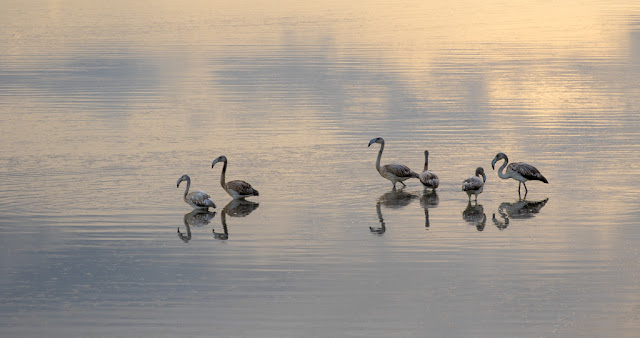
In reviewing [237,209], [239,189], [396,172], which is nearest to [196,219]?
[237,209]

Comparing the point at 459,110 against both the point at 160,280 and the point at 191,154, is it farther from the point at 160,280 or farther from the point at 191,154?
the point at 160,280

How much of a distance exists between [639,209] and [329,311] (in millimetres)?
8291

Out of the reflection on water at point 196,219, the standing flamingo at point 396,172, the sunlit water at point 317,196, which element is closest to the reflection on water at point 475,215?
the sunlit water at point 317,196

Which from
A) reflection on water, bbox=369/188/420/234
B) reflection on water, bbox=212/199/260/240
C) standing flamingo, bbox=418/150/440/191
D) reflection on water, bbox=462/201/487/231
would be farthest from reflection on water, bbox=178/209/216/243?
reflection on water, bbox=462/201/487/231

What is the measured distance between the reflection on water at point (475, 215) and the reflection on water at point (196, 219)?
463cm

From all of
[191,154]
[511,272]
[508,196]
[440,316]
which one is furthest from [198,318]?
[191,154]

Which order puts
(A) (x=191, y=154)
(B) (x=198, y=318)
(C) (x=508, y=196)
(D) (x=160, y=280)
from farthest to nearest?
(A) (x=191, y=154) → (C) (x=508, y=196) → (D) (x=160, y=280) → (B) (x=198, y=318)

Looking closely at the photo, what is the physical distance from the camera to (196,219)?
19.7 metres

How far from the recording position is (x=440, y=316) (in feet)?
45.3

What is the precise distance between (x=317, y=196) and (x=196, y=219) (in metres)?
2.76

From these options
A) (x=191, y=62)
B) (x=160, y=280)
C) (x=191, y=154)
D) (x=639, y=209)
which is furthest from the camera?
(x=191, y=62)

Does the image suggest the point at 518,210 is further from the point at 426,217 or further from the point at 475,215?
the point at 426,217

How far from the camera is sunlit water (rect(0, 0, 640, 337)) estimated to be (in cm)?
1419

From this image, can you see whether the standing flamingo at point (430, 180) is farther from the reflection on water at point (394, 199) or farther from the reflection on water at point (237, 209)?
the reflection on water at point (237, 209)
